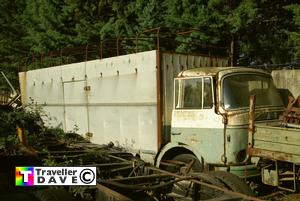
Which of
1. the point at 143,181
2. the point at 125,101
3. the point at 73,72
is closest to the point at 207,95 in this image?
the point at 143,181

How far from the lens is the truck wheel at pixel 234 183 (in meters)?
5.15

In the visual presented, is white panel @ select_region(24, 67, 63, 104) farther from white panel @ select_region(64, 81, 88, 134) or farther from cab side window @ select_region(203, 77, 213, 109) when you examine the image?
cab side window @ select_region(203, 77, 213, 109)

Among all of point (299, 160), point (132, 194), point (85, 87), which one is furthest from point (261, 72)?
point (85, 87)

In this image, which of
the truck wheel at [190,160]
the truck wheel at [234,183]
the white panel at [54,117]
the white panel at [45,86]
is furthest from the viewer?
the white panel at [45,86]

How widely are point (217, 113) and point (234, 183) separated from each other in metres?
2.07

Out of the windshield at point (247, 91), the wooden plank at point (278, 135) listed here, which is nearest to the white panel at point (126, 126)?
the windshield at point (247, 91)

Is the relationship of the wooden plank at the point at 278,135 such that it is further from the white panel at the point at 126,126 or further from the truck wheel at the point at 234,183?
the white panel at the point at 126,126

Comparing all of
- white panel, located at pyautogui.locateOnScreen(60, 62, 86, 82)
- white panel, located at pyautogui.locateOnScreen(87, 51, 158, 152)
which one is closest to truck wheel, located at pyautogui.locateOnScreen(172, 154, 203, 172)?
white panel, located at pyautogui.locateOnScreen(87, 51, 158, 152)

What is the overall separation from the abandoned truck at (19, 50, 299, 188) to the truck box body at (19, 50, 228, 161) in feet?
0.07

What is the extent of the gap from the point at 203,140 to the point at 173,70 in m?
1.85

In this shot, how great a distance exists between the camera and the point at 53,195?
4.73 metres

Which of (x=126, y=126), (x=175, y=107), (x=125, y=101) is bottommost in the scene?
(x=126, y=126)

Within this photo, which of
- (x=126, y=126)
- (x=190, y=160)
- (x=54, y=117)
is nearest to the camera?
(x=190, y=160)

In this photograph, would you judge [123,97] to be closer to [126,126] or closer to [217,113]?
[126,126]
